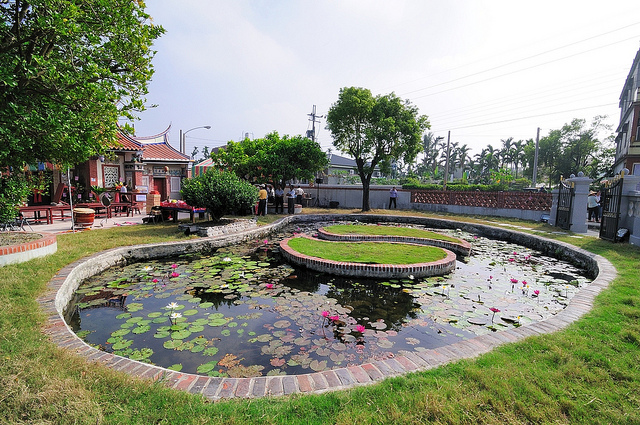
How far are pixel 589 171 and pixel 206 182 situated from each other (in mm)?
35867

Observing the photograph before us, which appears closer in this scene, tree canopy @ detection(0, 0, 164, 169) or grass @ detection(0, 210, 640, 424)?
grass @ detection(0, 210, 640, 424)

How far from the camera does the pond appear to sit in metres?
3.40

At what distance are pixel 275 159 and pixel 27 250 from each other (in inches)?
476

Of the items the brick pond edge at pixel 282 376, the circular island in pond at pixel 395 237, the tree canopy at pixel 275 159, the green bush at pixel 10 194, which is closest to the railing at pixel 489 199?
the tree canopy at pixel 275 159

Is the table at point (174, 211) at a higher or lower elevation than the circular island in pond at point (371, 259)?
higher

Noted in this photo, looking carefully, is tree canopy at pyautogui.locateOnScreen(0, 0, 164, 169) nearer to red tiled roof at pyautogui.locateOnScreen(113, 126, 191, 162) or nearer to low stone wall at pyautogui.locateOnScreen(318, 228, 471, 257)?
low stone wall at pyautogui.locateOnScreen(318, 228, 471, 257)

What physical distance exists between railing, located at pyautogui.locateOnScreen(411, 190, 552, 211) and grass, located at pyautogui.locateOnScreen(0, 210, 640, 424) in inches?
556

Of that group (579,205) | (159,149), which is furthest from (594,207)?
(159,149)

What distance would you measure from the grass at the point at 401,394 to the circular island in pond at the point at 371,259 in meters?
3.10

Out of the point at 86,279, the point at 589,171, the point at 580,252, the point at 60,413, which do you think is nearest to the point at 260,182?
the point at 86,279

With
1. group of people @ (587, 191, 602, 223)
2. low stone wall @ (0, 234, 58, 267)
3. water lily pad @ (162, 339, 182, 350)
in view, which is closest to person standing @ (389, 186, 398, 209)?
group of people @ (587, 191, 602, 223)

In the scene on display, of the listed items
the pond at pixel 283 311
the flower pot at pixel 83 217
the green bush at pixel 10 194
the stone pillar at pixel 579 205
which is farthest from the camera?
the stone pillar at pixel 579 205

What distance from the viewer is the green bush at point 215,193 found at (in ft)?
30.8

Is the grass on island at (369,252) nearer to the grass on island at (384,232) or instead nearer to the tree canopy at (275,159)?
the grass on island at (384,232)
